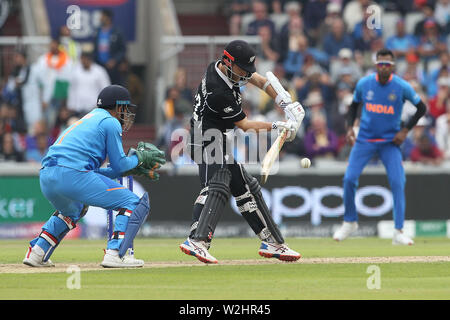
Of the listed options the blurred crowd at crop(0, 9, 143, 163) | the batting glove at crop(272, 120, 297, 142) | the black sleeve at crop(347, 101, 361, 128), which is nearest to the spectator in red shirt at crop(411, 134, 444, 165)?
the black sleeve at crop(347, 101, 361, 128)

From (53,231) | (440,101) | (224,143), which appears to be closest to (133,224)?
(53,231)

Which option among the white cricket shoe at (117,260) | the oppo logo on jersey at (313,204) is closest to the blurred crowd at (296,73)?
the oppo logo on jersey at (313,204)

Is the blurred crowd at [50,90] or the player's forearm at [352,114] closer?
the player's forearm at [352,114]

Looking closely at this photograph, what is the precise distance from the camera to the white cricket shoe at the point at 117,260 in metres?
9.98

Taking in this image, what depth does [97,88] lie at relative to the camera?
1938cm

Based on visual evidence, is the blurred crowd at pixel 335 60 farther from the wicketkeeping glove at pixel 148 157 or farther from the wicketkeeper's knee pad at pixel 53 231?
the wicketkeeper's knee pad at pixel 53 231

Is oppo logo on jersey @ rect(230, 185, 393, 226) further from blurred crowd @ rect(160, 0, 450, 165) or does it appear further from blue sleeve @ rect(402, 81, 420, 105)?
blue sleeve @ rect(402, 81, 420, 105)

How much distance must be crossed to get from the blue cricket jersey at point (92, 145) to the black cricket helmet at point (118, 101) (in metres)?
0.21

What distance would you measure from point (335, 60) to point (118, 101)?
469 inches

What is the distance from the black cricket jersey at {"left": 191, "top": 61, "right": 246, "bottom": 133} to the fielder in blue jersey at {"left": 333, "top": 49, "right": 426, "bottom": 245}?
12.7 ft

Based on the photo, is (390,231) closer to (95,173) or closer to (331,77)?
(331,77)

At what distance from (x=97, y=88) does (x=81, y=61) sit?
2.05ft

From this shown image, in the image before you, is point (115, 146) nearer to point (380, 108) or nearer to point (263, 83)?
point (263, 83)
